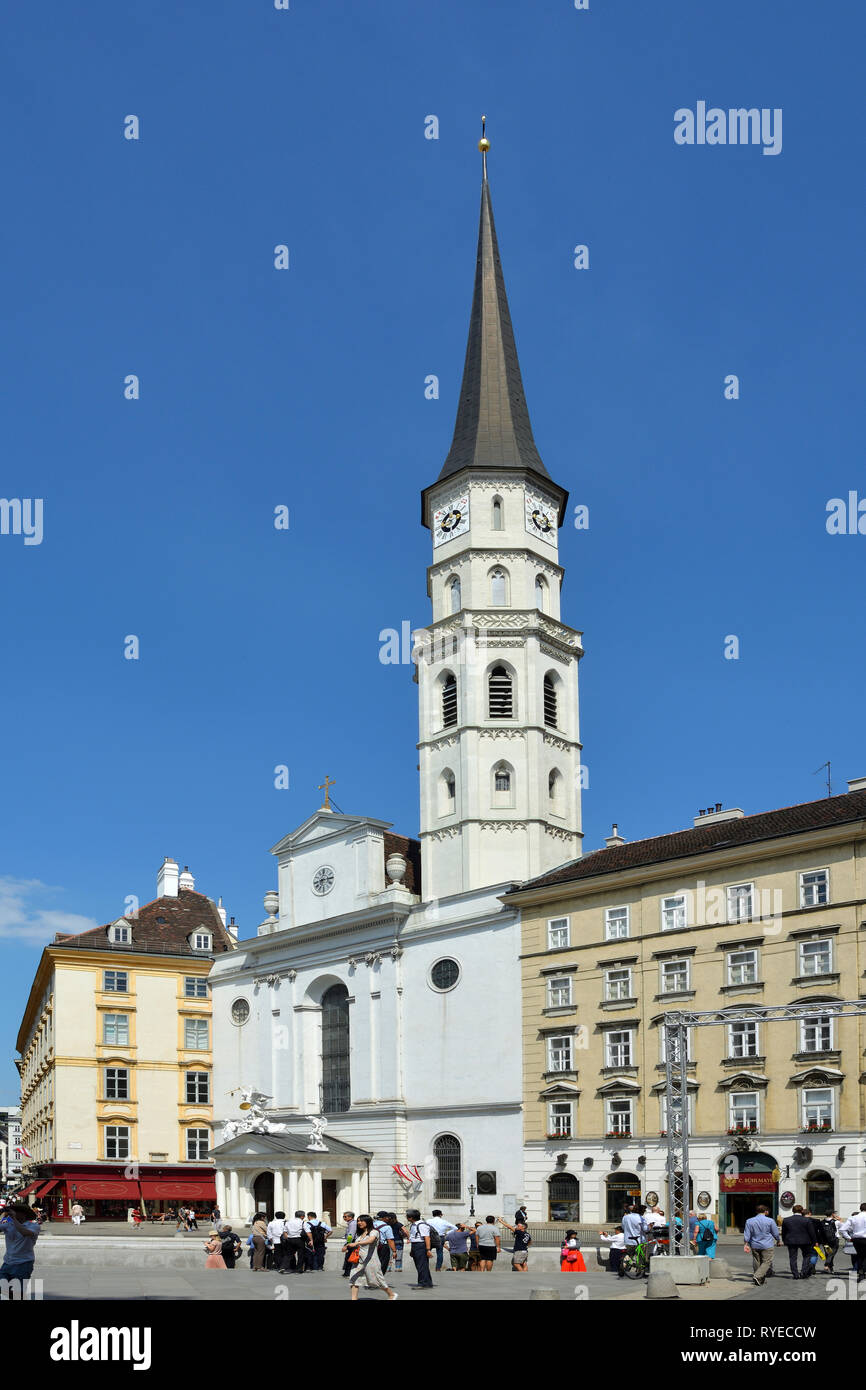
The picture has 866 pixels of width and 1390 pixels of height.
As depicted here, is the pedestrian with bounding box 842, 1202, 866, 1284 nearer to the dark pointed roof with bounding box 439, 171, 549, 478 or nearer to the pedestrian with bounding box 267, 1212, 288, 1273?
the pedestrian with bounding box 267, 1212, 288, 1273

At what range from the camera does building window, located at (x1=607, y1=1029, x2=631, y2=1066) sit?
1964 inches

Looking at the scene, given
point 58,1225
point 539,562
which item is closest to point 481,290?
point 539,562

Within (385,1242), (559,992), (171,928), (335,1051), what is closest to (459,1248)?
(385,1242)

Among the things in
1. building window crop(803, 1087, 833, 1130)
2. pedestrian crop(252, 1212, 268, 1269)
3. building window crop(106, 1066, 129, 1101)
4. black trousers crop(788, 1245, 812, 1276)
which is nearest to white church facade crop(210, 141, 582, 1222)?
building window crop(106, 1066, 129, 1101)

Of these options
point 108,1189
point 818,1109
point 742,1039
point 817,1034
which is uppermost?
point 817,1034

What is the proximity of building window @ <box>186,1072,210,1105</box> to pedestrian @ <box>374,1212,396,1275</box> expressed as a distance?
139 feet

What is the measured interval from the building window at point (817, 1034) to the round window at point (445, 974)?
17419 mm

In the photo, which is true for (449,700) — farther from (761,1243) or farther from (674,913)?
(761,1243)

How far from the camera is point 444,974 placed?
193 feet

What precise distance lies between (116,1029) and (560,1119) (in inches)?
1275

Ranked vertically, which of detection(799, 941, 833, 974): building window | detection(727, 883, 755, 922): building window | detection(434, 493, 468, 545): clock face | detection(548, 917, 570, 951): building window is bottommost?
detection(799, 941, 833, 974): building window

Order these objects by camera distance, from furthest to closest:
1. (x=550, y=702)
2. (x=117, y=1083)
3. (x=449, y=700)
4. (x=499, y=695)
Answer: (x=117, y=1083)
(x=550, y=702)
(x=449, y=700)
(x=499, y=695)
